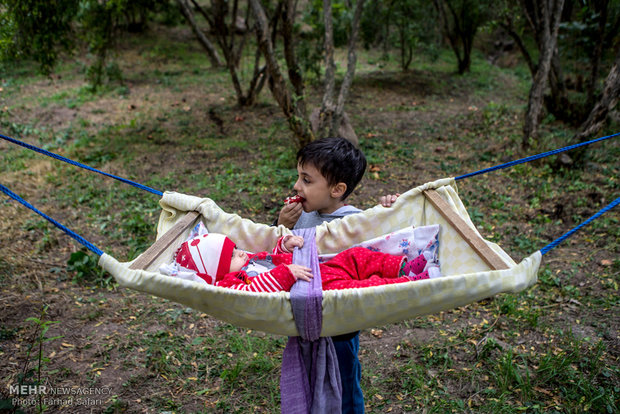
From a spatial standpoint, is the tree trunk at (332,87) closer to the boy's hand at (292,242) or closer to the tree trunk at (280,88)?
the tree trunk at (280,88)

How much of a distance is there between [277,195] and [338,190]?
237 centimetres

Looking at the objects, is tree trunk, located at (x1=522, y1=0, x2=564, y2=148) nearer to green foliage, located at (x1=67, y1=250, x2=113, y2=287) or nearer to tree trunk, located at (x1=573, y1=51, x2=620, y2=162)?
tree trunk, located at (x1=573, y1=51, x2=620, y2=162)

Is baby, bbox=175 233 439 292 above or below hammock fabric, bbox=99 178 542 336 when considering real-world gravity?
below

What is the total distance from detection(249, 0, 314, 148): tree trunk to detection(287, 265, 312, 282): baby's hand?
10.4ft

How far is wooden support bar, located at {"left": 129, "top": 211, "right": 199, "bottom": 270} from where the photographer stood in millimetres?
1576

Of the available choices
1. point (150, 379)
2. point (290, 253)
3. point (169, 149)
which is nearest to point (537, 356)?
point (290, 253)

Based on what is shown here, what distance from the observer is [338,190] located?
188 centimetres

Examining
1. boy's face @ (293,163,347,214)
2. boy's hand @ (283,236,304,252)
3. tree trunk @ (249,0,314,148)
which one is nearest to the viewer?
boy's hand @ (283,236,304,252)

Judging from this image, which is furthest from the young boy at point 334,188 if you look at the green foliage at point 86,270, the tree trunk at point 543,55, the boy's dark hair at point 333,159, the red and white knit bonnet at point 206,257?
the tree trunk at point 543,55

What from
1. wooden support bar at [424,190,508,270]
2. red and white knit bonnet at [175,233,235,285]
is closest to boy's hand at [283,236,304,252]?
red and white knit bonnet at [175,233,235,285]

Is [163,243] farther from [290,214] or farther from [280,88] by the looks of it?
[280,88]

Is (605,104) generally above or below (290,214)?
above

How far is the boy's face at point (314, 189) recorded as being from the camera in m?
1.82

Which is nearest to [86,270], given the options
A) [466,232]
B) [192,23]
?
[466,232]
